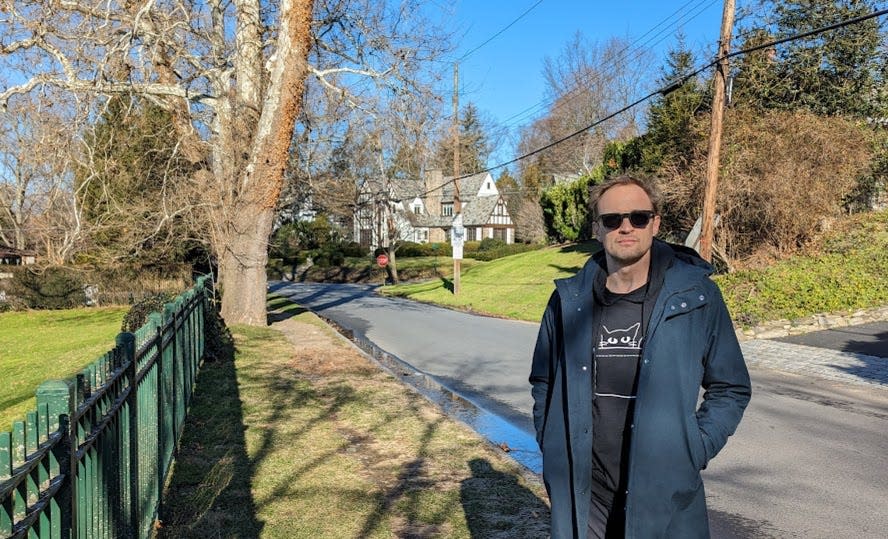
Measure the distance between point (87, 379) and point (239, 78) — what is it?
15.2m

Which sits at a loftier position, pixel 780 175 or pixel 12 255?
pixel 780 175

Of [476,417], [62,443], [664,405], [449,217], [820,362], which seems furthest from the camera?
[449,217]

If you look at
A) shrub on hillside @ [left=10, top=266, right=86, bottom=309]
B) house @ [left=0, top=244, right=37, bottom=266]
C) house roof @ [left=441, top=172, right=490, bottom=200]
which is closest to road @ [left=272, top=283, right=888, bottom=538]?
shrub on hillside @ [left=10, top=266, right=86, bottom=309]

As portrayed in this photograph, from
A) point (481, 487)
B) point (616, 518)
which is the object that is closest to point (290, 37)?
point (481, 487)

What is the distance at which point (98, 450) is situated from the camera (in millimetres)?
3074

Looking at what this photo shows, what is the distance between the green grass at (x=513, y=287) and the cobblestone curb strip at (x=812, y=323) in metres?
6.43

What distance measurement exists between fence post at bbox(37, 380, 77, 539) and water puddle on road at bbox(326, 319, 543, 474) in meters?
4.59

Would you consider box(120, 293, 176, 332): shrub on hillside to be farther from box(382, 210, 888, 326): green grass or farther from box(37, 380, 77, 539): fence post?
box(382, 210, 888, 326): green grass

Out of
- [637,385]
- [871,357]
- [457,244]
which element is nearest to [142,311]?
[637,385]

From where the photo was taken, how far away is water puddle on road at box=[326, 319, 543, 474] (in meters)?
7.11

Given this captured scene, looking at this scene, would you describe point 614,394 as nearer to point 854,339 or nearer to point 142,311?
point 142,311

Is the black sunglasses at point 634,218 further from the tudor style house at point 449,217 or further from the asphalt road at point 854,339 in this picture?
the tudor style house at point 449,217

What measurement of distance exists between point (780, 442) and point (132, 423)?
664 centimetres

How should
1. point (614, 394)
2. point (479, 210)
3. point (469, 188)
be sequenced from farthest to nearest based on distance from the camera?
point (469, 188) < point (479, 210) < point (614, 394)
